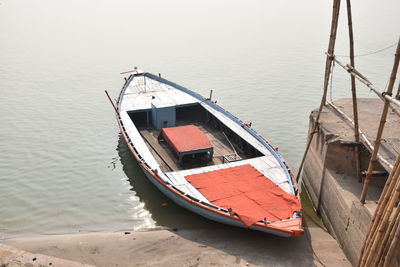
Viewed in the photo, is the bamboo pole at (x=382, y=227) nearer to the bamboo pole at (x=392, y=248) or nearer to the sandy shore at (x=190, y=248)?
the bamboo pole at (x=392, y=248)

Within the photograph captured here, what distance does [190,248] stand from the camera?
16.1 meters

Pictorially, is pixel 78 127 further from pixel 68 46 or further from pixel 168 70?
pixel 68 46

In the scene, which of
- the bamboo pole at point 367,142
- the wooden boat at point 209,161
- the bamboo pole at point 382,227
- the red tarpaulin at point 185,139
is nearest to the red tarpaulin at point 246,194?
the wooden boat at point 209,161

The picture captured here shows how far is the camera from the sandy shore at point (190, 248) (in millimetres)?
15234

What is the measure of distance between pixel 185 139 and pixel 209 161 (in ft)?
5.87

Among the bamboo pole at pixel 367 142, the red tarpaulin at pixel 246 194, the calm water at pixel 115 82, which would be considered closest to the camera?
the bamboo pole at pixel 367 142

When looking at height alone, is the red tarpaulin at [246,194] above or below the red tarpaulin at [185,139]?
below

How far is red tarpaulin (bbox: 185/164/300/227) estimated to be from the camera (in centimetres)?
1577

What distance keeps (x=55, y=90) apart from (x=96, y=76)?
5859 mm

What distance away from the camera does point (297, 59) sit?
48375 mm

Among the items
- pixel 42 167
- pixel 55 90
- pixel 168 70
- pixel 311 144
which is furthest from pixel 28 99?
pixel 311 144

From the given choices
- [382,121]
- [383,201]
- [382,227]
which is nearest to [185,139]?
[382,121]

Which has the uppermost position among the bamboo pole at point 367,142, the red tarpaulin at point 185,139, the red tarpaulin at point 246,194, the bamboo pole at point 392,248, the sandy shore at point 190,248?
the bamboo pole at point 367,142

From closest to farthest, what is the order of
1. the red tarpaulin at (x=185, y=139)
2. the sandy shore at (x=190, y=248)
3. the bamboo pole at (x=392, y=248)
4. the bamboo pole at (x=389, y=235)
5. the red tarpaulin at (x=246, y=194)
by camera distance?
1. the bamboo pole at (x=389, y=235)
2. the bamboo pole at (x=392, y=248)
3. the sandy shore at (x=190, y=248)
4. the red tarpaulin at (x=246, y=194)
5. the red tarpaulin at (x=185, y=139)
